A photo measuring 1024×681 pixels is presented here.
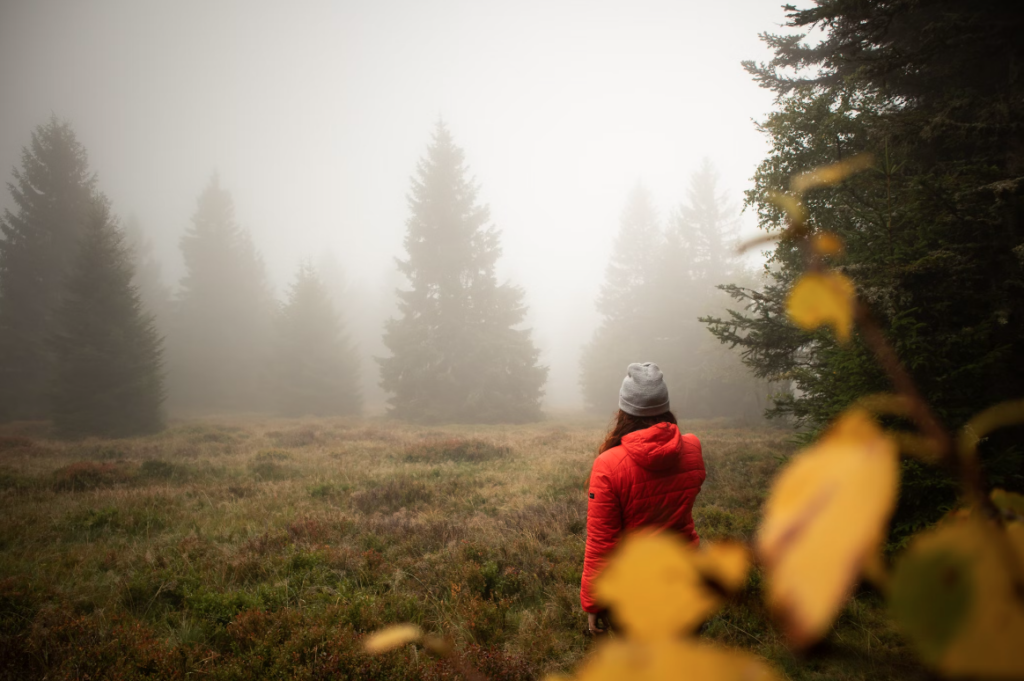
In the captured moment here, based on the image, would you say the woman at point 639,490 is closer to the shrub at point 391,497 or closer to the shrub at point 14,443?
the shrub at point 391,497

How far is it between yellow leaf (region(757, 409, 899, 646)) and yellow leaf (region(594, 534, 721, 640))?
0.17 feet

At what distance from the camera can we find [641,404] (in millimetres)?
3053

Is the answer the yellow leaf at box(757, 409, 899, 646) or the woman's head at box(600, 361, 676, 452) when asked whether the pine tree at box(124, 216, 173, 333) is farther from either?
the yellow leaf at box(757, 409, 899, 646)

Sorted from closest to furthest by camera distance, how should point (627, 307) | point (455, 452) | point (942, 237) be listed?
1. point (942, 237)
2. point (455, 452)
3. point (627, 307)

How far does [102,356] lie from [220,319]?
50.2ft

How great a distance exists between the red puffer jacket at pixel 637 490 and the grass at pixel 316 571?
0.94 meters

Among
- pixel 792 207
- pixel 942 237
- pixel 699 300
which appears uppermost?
pixel 699 300

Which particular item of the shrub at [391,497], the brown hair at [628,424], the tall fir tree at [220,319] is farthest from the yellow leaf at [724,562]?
the tall fir tree at [220,319]

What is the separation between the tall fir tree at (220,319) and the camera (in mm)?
28703

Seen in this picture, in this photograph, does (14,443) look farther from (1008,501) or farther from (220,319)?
(220,319)

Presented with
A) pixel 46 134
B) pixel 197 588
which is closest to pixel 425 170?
pixel 46 134

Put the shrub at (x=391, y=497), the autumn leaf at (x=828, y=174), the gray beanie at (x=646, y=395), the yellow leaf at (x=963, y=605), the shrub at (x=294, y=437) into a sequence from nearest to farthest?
the yellow leaf at (x=963, y=605), the autumn leaf at (x=828, y=174), the gray beanie at (x=646, y=395), the shrub at (x=391, y=497), the shrub at (x=294, y=437)

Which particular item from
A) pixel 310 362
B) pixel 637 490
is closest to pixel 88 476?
pixel 637 490

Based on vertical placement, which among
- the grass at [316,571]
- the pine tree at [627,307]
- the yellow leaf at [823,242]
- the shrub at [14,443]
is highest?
the pine tree at [627,307]
